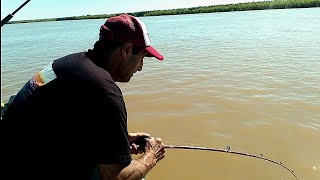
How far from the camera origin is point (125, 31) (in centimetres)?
233

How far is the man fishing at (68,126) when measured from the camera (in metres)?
2.02

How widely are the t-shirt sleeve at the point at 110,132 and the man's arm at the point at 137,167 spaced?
7 centimetres

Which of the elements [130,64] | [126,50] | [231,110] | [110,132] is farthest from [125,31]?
[231,110]

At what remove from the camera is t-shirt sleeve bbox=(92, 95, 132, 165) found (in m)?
2.07

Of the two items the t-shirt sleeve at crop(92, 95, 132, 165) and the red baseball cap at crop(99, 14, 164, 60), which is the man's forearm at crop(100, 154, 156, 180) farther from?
the red baseball cap at crop(99, 14, 164, 60)

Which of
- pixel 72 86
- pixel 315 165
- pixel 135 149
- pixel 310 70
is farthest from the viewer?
pixel 310 70

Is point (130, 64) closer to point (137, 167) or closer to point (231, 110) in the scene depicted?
point (137, 167)

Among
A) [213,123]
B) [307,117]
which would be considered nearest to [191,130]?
[213,123]

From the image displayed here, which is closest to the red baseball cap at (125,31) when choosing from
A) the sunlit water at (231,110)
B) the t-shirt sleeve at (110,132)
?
the t-shirt sleeve at (110,132)

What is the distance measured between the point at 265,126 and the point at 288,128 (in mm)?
376

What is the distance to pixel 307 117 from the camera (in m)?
6.77

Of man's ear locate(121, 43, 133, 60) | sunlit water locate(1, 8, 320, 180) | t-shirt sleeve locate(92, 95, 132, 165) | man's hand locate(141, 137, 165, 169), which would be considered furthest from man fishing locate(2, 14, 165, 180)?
sunlit water locate(1, 8, 320, 180)

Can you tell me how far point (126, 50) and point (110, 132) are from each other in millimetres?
564

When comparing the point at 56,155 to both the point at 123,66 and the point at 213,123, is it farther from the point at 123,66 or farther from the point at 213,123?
the point at 213,123
